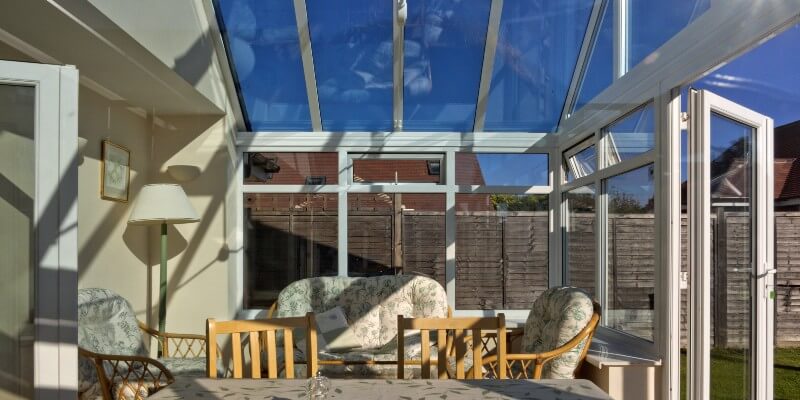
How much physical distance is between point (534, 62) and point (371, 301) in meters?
2.25

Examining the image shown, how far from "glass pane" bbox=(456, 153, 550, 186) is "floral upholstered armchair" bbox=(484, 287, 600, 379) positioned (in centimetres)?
167

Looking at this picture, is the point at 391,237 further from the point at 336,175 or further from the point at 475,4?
the point at 475,4

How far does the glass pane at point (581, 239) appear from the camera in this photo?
14.5ft

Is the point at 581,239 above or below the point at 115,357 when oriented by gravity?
above

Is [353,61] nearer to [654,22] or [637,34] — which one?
[637,34]

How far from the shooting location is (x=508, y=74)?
15.9ft

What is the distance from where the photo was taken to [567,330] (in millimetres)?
3518

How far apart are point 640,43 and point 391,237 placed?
253 cm

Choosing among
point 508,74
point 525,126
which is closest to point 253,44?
point 508,74

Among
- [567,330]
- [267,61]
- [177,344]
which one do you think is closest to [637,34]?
[567,330]

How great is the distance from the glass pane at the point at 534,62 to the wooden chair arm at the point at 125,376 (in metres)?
3.17

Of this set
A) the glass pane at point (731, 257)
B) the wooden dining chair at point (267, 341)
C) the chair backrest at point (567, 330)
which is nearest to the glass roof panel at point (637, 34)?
the glass pane at point (731, 257)

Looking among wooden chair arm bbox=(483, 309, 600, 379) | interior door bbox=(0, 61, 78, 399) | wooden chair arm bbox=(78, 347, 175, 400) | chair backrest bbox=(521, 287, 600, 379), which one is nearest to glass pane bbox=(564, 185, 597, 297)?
chair backrest bbox=(521, 287, 600, 379)

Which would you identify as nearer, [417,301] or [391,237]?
[417,301]
